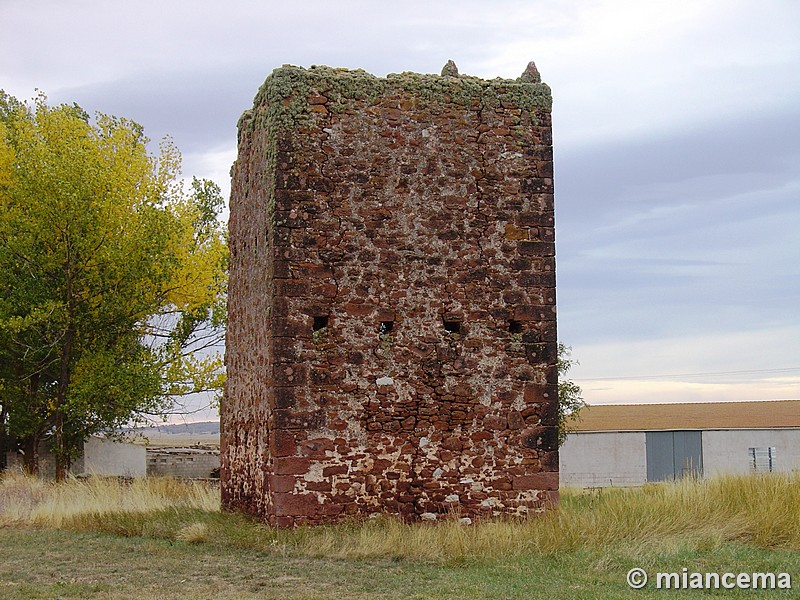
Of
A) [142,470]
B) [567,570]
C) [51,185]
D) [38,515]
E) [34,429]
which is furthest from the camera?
[142,470]

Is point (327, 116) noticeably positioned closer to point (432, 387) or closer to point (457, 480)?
point (432, 387)

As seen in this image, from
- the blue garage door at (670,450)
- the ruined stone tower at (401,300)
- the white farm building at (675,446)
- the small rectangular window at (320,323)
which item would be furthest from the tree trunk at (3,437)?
the blue garage door at (670,450)

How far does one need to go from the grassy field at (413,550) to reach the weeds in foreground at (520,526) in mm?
26

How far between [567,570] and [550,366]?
3.86 metres

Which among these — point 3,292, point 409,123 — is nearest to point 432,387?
point 409,123

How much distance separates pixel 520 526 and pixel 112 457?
22202 mm

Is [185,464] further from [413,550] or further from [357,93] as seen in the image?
[413,550]

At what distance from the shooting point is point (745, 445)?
36531mm

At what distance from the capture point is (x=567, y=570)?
1057cm

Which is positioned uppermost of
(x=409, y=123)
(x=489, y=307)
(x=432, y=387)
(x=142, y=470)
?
(x=409, y=123)

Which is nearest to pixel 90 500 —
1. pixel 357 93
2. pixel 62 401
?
pixel 357 93

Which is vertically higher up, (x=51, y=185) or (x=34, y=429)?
(x=51, y=185)

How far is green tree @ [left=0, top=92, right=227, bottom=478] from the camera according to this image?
23406 mm

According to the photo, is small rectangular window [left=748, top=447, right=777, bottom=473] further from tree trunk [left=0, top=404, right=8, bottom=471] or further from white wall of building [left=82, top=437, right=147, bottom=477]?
tree trunk [left=0, top=404, right=8, bottom=471]
